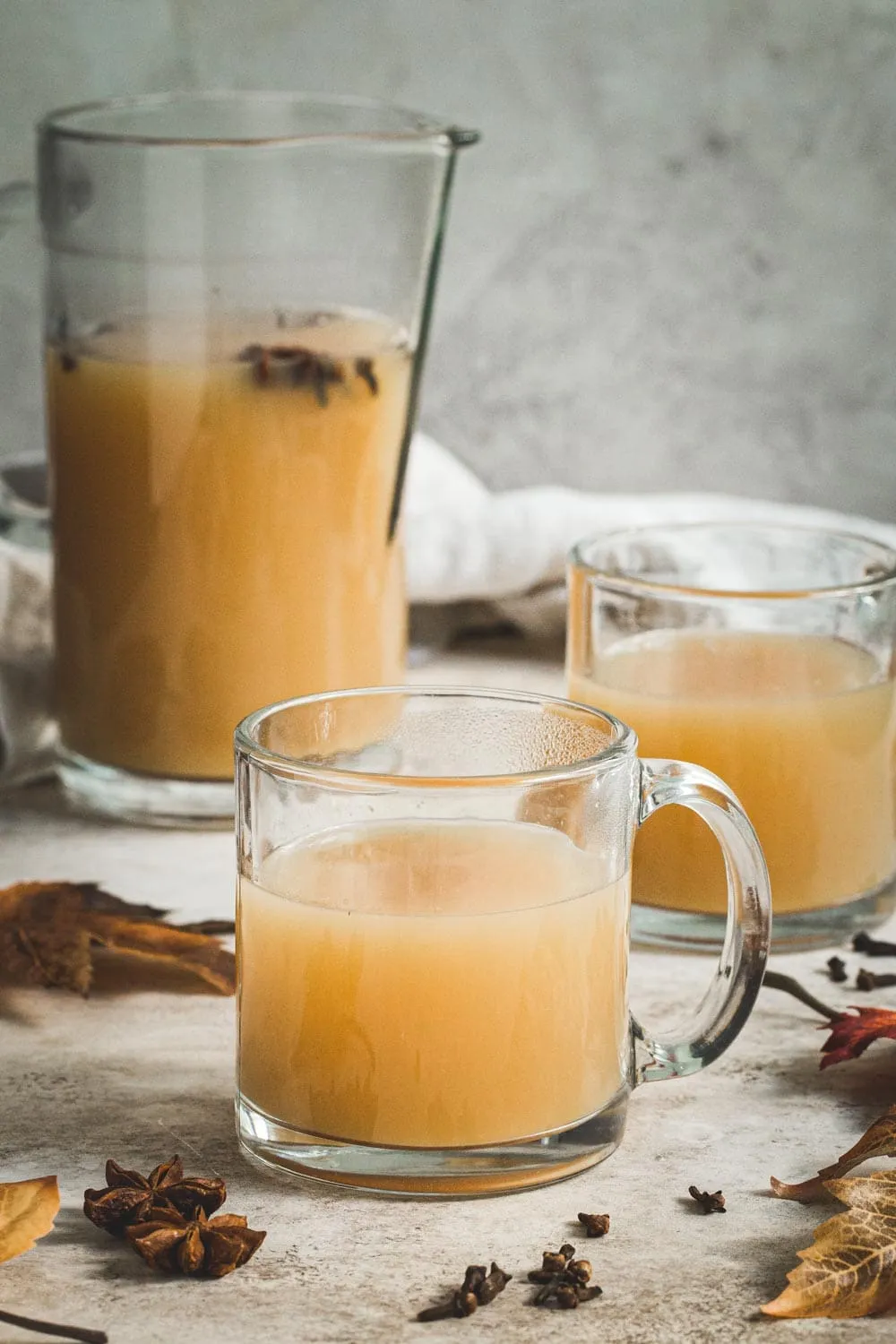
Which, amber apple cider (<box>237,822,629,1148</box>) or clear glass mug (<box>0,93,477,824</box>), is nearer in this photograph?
amber apple cider (<box>237,822,629,1148</box>)

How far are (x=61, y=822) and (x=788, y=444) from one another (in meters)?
1.01

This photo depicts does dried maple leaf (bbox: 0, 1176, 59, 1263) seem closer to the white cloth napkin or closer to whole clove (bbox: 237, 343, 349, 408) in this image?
whole clove (bbox: 237, 343, 349, 408)

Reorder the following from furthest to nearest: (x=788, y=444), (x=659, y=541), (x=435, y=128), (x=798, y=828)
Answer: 1. (x=788, y=444)
2. (x=435, y=128)
3. (x=659, y=541)
4. (x=798, y=828)

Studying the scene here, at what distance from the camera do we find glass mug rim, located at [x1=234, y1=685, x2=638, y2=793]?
772mm

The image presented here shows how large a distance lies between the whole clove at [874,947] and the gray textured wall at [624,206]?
0.99 meters

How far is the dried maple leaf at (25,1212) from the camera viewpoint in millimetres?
747

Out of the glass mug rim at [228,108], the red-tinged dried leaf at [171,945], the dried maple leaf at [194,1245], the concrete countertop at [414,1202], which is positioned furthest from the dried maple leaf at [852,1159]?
the glass mug rim at [228,108]

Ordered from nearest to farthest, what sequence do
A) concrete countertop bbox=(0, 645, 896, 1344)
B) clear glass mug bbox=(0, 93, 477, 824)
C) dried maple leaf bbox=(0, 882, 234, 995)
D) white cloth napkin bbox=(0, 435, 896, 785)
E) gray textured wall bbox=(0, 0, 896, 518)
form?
concrete countertop bbox=(0, 645, 896, 1344)
dried maple leaf bbox=(0, 882, 234, 995)
clear glass mug bbox=(0, 93, 477, 824)
white cloth napkin bbox=(0, 435, 896, 785)
gray textured wall bbox=(0, 0, 896, 518)

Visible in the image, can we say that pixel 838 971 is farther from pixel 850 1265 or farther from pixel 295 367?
pixel 295 367

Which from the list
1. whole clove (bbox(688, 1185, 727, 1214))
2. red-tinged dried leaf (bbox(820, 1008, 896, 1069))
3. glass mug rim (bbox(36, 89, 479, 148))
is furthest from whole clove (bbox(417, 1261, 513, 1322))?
glass mug rim (bbox(36, 89, 479, 148))

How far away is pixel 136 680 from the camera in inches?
51.9

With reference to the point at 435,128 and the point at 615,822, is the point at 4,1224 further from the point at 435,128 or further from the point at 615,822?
the point at 435,128

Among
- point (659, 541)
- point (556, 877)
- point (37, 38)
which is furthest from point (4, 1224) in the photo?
point (37, 38)

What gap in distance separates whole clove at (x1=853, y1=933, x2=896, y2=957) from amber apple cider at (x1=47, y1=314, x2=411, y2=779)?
1.36 feet
